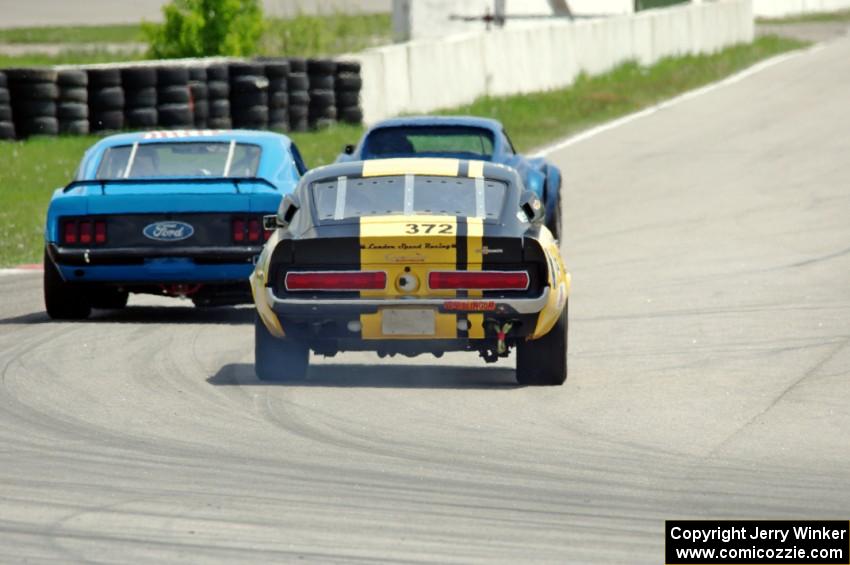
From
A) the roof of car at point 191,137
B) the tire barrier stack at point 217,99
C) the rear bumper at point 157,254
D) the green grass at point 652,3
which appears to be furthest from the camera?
the green grass at point 652,3

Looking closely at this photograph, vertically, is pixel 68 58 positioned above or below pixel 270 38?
below

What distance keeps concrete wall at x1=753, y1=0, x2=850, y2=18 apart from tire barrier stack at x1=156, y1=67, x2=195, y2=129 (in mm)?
31873

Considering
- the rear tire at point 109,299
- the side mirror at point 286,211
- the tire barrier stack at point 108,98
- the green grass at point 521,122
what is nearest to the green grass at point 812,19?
the green grass at point 521,122

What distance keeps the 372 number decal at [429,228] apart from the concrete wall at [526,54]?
649 inches

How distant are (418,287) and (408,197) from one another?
2.56 ft

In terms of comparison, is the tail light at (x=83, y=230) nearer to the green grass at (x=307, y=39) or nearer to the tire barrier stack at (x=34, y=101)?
the tire barrier stack at (x=34, y=101)

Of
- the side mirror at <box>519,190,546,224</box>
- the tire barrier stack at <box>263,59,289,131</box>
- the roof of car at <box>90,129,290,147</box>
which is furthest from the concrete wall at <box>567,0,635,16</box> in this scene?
the side mirror at <box>519,190,546,224</box>

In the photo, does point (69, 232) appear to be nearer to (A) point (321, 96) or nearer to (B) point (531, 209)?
(B) point (531, 209)

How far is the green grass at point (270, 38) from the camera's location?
3531 cm

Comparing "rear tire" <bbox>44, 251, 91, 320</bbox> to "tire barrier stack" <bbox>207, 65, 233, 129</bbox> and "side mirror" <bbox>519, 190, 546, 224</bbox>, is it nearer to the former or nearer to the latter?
"side mirror" <bbox>519, 190, 546, 224</bbox>

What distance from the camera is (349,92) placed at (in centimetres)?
2614

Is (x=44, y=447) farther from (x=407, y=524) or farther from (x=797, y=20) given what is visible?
(x=797, y=20)

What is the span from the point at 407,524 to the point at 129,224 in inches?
247

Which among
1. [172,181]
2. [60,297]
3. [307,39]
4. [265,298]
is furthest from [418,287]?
[307,39]
